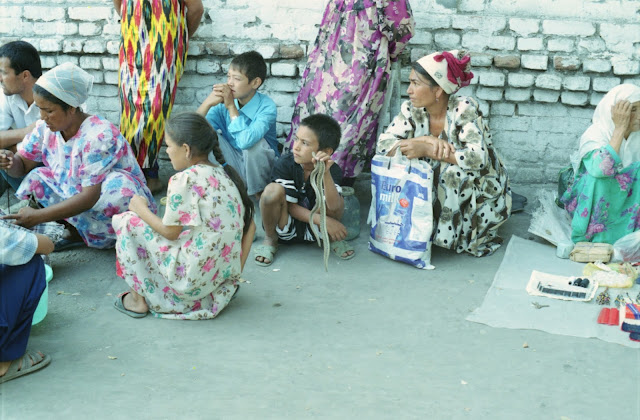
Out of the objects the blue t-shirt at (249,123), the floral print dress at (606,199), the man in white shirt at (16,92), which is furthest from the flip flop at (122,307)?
the floral print dress at (606,199)

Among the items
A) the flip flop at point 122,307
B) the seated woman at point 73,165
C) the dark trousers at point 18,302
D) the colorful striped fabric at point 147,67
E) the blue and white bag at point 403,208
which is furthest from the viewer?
the colorful striped fabric at point 147,67

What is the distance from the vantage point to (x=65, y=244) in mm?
4480

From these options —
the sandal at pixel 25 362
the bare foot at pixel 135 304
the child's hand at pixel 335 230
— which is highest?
the child's hand at pixel 335 230

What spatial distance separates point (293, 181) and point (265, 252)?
17.9 inches

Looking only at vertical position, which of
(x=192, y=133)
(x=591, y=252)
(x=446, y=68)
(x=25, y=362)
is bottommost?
(x=25, y=362)

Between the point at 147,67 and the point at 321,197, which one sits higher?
the point at 147,67

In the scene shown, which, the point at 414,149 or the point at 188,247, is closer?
the point at 188,247

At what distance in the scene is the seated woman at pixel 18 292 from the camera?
2.92 meters

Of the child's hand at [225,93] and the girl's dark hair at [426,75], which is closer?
the girl's dark hair at [426,75]

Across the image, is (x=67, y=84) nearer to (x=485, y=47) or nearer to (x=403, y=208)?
(x=403, y=208)

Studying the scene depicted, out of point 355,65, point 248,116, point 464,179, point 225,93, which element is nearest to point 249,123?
point 248,116

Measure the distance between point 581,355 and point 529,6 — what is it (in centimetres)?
300

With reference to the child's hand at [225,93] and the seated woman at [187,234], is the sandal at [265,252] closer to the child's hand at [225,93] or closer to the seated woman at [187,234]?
the seated woman at [187,234]

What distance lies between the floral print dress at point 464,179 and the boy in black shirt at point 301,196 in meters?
0.41
